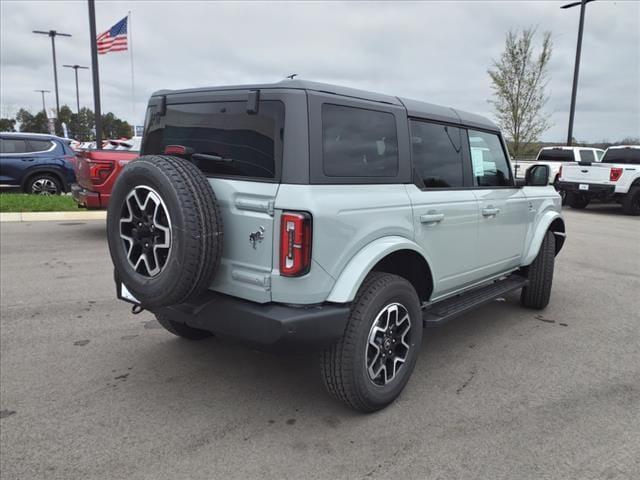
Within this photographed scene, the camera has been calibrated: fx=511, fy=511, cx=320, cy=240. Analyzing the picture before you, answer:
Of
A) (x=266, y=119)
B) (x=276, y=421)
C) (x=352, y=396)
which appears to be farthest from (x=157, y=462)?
(x=266, y=119)

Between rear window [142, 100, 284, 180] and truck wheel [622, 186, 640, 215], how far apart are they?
1433 cm

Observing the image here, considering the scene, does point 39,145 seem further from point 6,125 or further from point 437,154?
point 6,125

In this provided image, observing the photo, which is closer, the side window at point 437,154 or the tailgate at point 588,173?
the side window at point 437,154

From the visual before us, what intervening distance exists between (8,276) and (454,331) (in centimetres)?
509

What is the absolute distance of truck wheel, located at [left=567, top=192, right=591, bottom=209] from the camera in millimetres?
15743

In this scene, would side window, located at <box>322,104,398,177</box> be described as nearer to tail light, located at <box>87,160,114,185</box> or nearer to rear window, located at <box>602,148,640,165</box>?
tail light, located at <box>87,160,114,185</box>

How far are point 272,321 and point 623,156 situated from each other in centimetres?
1599

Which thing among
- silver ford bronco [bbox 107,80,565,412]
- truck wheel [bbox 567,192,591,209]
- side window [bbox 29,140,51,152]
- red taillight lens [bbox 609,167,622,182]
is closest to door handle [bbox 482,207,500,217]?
silver ford bronco [bbox 107,80,565,412]

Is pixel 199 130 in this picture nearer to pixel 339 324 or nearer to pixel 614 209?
pixel 339 324

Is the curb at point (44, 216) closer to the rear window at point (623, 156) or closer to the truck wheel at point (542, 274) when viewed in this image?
the truck wheel at point (542, 274)

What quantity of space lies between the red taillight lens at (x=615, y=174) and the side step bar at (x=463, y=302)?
11.1m

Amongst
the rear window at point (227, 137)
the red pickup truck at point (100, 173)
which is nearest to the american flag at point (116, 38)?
the red pickup truck at point (100, 173)

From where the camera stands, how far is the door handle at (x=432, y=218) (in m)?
3.33

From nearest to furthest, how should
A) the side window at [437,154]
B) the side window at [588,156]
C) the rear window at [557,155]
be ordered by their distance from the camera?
the side window at [437,154], the rear window at [557,155], the side window at [588,156]
